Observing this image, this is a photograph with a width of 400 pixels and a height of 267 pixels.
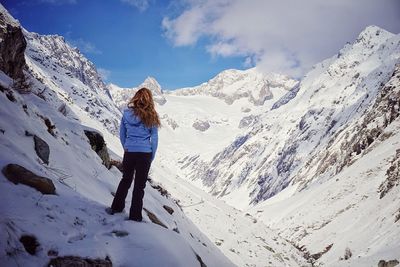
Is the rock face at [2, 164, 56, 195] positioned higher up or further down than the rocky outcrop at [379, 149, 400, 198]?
further down

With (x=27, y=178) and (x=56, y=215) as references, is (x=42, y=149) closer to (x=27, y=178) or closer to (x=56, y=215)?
(x=27, y=178)

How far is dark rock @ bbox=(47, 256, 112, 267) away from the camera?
573cm

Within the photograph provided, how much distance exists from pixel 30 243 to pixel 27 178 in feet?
4.95

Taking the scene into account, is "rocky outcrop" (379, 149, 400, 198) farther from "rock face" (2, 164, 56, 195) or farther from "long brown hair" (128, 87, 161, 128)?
"rock face" (2, 164, 56, 195)

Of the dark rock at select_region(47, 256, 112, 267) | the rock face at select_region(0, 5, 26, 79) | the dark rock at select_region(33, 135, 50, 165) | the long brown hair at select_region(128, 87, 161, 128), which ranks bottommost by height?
the dark rock at select_region(47, 256, 112, 267)

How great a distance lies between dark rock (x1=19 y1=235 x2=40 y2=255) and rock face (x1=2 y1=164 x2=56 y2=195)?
129cm

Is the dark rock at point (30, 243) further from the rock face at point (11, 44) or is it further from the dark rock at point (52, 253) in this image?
the rock face at point (11, 44)

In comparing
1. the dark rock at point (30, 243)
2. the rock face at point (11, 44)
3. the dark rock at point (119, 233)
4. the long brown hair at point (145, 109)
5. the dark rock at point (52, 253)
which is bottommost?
the dark rock at point (52, 253)

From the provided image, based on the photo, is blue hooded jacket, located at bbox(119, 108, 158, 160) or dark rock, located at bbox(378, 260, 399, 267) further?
dark rock, located at bbox(378, 260, 399, 267)

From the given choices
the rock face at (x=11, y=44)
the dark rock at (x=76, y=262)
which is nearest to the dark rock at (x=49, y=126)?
the dark rock at (x=76, y=262)

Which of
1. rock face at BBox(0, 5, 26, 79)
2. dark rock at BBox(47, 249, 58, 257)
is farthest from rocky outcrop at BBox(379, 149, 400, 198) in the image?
dark rock at BBox(47, 249, 58, 257)

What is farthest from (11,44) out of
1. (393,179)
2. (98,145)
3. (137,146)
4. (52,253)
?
(393,179)

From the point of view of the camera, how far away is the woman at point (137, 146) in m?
8.17

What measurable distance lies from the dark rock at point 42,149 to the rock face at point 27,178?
1.62 metres
